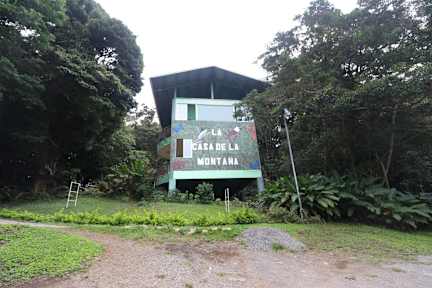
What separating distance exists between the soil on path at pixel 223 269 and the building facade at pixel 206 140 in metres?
9.97

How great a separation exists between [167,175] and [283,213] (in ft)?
32.0

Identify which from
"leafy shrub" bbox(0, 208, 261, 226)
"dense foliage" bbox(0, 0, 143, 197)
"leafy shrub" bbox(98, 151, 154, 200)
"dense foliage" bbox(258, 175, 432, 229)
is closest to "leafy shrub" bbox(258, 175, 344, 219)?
"dense foliage" bbox(258, 175, 432, 229)

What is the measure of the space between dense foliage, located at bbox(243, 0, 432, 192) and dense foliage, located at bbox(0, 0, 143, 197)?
7.02 metres

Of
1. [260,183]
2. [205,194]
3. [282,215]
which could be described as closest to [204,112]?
[205,194]

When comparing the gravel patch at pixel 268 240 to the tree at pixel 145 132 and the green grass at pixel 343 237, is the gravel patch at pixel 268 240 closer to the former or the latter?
the green grass at pixel 343 237

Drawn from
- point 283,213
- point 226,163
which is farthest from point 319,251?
point 226,163

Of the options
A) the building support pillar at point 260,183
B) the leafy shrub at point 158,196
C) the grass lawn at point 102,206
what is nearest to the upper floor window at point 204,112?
the building support pillar at point 260,183

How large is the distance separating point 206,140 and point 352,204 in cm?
943

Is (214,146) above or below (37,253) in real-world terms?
above

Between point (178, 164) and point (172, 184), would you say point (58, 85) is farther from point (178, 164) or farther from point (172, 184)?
point (172, 184)

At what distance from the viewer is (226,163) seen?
1630 centimetres

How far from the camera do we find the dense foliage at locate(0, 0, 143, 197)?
9688 mm

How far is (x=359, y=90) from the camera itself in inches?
336

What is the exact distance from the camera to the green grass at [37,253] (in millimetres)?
3600
